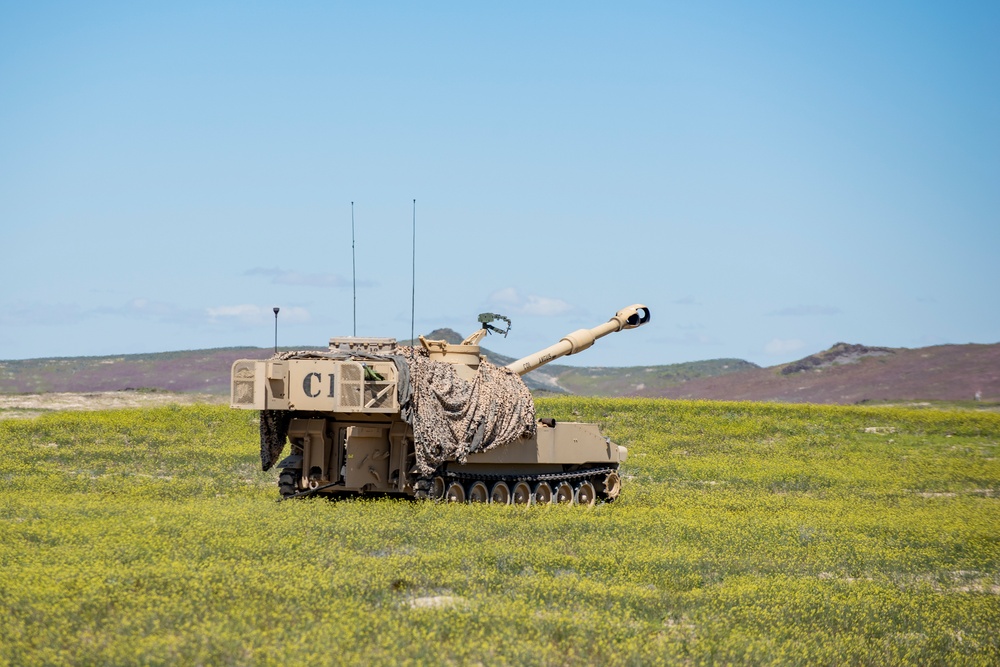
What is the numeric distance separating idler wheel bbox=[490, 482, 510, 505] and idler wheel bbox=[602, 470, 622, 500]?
2.93m

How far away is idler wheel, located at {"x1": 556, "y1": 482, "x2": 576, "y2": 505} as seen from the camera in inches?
989

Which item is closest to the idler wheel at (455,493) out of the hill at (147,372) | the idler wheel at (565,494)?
the idler wheel at (565,494)

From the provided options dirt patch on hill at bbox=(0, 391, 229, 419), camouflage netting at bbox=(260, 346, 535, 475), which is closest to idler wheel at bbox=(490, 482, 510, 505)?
camouflage netting at bbox=(260, 346, 535, 475)

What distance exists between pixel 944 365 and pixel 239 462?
38089mm

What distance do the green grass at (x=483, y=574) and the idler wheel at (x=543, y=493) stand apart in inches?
43.0

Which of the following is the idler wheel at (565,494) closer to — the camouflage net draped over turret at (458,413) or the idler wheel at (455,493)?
the camouflage net draped over turret at (458,413)

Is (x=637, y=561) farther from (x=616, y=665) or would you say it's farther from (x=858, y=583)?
(x=616, y=665)

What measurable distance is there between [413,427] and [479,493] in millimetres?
2358

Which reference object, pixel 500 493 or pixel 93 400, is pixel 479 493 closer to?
pixel 500 493

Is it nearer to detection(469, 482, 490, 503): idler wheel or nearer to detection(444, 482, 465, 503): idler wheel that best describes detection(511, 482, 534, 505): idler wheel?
detection(469, 482, 490, 503): idler wheel

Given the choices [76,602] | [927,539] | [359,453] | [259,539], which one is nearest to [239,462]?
[359,453]

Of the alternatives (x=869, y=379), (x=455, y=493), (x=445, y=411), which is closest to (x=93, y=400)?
(x=455, y=493)

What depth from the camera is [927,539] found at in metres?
A: 21.4

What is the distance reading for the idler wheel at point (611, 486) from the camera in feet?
86.2
